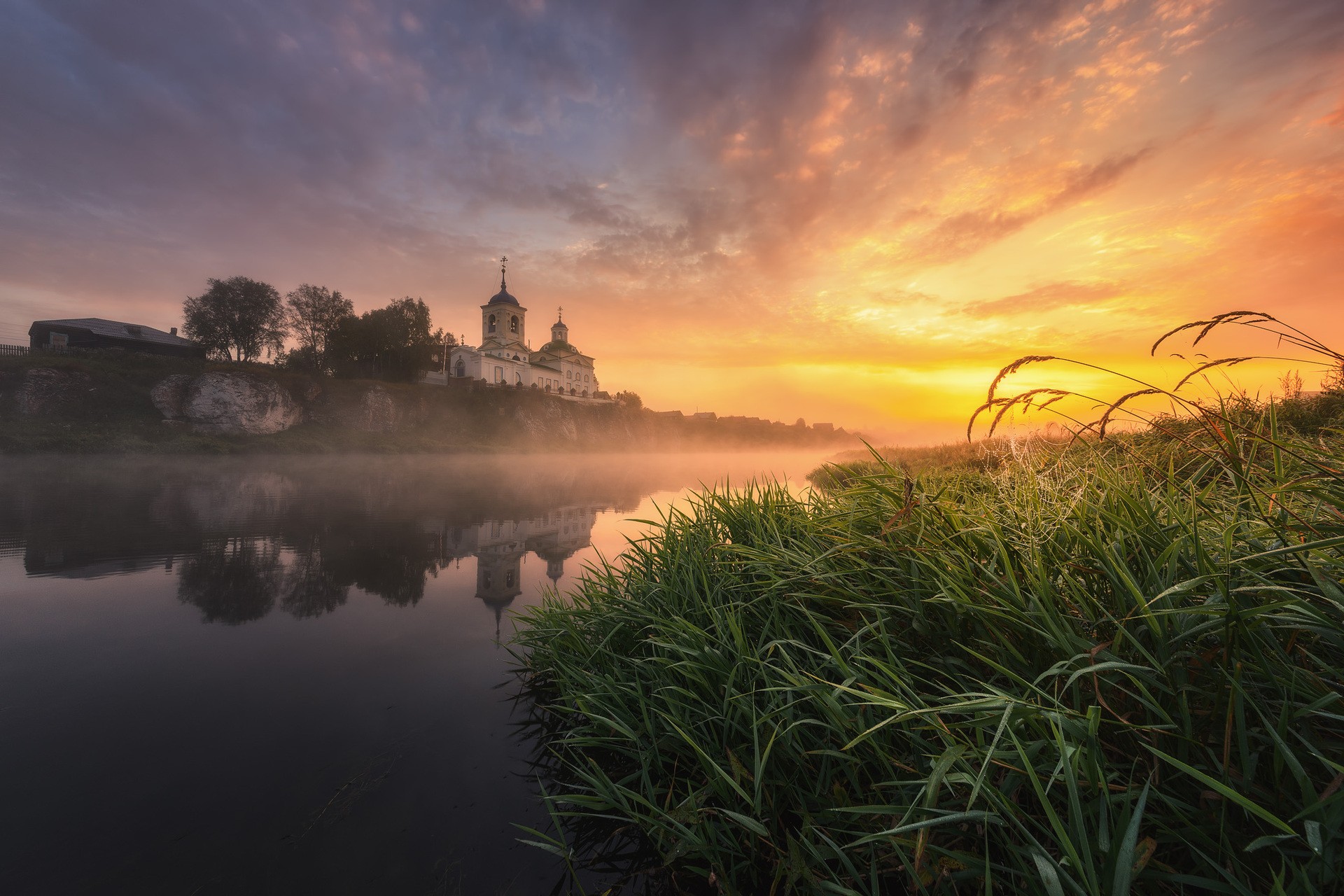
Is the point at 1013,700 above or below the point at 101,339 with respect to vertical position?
below

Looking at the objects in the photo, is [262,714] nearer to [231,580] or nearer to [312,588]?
[312,588]

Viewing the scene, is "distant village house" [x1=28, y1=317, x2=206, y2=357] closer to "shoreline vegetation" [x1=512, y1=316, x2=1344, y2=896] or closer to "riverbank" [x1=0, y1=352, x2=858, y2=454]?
"riverbank" [x1=0, y1=352, x2=858, y2=454]

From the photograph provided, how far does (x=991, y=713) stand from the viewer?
170 centimetres

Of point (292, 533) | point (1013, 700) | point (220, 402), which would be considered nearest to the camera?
point (1013, 700)

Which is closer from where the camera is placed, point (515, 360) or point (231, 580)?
point (231, 580)

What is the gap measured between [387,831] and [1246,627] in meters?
4.22

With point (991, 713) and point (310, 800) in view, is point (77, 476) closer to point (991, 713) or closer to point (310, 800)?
point (310, 800)

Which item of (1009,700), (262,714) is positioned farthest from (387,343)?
(1009,700)

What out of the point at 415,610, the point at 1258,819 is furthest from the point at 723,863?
the point at 415,610

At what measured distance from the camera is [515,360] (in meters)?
71.4

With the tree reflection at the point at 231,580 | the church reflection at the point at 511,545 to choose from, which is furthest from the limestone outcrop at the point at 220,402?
the church reflection at the point at 511,545

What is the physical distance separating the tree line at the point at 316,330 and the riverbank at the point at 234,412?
6.42m

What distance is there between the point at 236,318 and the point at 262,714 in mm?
61247

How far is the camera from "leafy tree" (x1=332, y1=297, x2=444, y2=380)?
53.2 m
